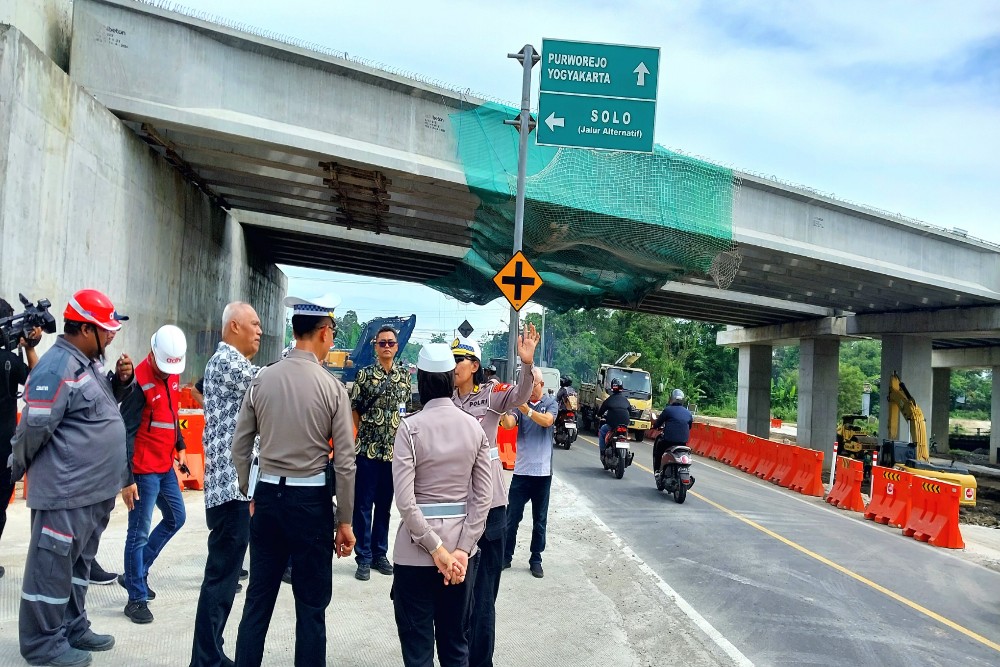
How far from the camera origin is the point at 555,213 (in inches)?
616

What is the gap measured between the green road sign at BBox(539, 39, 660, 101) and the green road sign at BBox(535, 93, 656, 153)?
12cm

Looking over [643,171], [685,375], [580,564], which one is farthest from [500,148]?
[685,375]

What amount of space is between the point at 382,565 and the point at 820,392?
33030mm

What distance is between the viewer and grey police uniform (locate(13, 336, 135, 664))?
4270mm

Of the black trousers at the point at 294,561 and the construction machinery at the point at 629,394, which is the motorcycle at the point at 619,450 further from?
the black trousers at the point at 294,561

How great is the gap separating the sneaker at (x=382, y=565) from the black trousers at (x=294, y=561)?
2.89 m

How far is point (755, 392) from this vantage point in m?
41.6

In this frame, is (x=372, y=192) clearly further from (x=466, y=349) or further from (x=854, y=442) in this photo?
(x=854, y=442)

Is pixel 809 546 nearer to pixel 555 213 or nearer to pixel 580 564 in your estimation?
pixel 580 564

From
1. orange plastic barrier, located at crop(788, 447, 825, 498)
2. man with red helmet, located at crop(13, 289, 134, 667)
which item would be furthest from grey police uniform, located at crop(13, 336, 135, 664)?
orange plastic barrier, located at crop(788, 447, 825, 498)

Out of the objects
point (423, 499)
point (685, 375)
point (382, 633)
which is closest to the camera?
point (423, 499)

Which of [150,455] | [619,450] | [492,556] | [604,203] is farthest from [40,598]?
[604,203]

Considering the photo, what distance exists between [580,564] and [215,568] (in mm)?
4549

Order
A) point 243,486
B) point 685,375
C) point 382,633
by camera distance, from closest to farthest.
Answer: point 243,486, point 382,633, point 685,375
